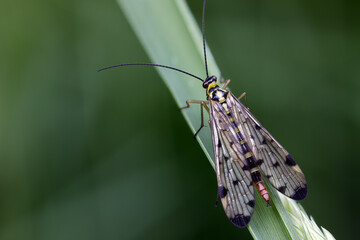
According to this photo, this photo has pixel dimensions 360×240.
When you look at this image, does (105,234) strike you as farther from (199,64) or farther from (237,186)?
(199,64)

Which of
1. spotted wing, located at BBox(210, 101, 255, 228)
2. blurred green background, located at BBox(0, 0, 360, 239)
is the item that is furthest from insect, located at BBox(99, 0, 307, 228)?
blurred green background, located at BBox(0, 0, 360, 239)

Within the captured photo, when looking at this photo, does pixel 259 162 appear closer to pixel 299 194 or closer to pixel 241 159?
pixel 241 159

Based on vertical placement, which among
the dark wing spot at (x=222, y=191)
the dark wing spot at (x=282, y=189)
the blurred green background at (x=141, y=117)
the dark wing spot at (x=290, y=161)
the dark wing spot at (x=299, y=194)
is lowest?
the dark wing spot at (x=299, y=194)

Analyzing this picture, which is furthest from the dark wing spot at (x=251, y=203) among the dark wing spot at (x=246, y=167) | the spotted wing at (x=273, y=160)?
the dark wing spot at (x=246, y=167)

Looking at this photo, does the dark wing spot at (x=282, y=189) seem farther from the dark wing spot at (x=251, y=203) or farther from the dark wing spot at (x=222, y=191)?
the dark wing spot at (x=222, y=191)

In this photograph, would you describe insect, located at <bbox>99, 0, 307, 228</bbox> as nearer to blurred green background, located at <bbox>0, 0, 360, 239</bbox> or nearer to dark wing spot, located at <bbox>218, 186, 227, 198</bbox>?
dark wing spot, located at <bbox>218, 186, 227, 198</bbox>

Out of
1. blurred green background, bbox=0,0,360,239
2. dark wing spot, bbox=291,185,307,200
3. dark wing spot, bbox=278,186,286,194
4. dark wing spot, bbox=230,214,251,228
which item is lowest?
dark wing spot, bbox=291,185,307,200

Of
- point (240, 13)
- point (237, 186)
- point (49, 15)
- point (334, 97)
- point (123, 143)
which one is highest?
point (49, 15)

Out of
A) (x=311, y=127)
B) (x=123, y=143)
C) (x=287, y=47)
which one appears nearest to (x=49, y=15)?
(x=123, y=143)
